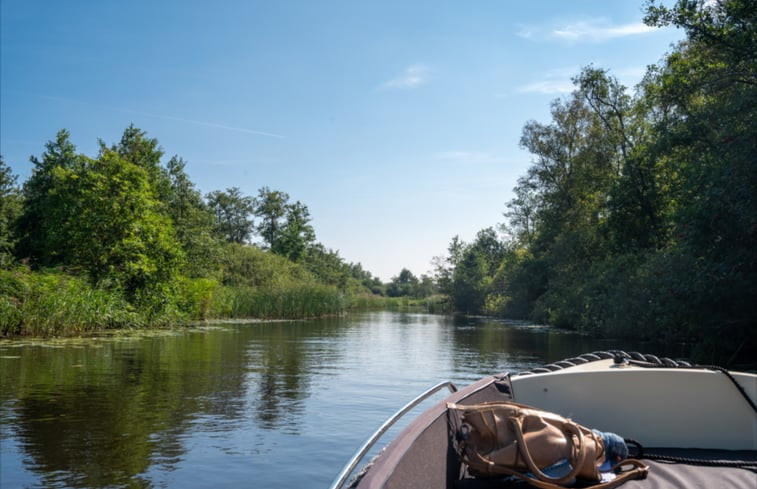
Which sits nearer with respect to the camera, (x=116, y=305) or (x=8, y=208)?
(x=116, y=305)

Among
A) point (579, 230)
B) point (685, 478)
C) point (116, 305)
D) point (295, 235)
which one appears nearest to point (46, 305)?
point (116, 305)

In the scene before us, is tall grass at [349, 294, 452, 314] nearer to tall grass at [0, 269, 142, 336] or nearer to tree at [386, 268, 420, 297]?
tree at [386, 268, 420, 297]

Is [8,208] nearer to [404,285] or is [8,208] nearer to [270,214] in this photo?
[270,214]

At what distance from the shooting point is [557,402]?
383 centimetres

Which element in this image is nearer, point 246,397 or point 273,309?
point 246,397

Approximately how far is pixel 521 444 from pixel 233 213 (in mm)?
56384

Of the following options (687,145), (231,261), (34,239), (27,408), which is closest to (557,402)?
(27,408)

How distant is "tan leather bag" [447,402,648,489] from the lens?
8.75 ft

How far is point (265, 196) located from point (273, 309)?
29.0 meters

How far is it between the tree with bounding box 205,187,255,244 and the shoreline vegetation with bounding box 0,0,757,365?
44.7ft

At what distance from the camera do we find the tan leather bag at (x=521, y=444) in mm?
2666

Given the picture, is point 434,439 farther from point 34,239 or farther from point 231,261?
point 231,261

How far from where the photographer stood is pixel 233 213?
5703cm

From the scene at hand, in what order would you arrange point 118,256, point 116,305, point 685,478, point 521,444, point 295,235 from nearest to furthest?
point 521,444 < point 685,478 < point 116,305 < point 118,256 < point 295,235
